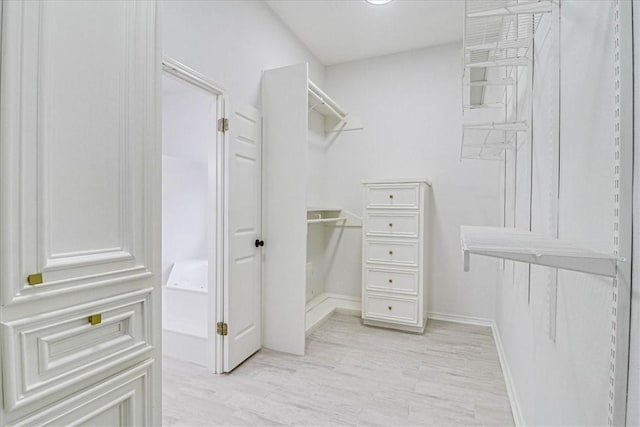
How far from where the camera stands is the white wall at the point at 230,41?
1.92 meters

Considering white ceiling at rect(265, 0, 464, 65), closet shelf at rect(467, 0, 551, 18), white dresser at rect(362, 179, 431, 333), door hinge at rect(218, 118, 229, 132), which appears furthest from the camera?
white dresser at rect(362, 179, 431, 333)

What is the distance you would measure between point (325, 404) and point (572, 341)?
4.89ft

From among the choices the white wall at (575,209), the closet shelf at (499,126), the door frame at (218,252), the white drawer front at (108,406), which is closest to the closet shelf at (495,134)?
the closet shelf at (499,126)

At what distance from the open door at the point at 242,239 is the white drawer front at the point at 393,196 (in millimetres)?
1160

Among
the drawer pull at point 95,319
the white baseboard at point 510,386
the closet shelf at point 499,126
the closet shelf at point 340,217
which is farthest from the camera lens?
the closet shelf at point 340,217

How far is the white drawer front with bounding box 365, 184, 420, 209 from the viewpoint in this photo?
307cm

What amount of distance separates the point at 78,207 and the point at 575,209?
139 centimetres

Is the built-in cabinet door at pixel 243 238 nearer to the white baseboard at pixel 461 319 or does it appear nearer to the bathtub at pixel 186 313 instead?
the bathtub at pixel 186 313

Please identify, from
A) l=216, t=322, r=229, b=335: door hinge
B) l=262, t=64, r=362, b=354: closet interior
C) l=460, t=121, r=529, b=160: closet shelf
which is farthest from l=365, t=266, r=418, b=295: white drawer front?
l=216, t=322, r=229, b=335: door hinge

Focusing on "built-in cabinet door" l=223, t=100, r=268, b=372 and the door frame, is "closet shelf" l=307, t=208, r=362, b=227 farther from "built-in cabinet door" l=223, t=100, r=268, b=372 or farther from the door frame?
the door frame

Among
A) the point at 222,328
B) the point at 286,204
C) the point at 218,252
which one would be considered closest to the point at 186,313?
the point at 222,328

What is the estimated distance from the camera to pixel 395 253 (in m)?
3.16

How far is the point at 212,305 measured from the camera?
2326 mm

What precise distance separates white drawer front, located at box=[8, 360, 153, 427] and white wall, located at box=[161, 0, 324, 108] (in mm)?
1644
